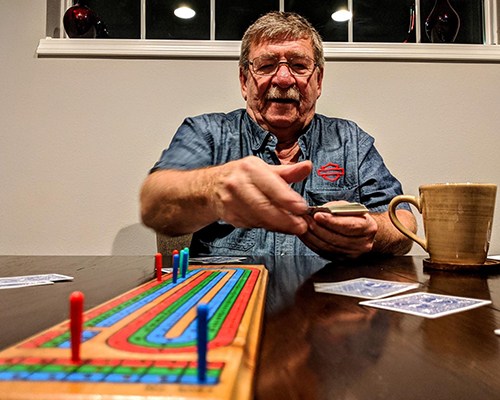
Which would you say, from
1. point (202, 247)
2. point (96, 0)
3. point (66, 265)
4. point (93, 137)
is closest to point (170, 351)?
point (66, 265)

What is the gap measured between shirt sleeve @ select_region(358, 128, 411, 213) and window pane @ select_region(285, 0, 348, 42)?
832 mm

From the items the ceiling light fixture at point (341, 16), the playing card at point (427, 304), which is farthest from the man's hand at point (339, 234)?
the ceiling light fixture at point (341, 16)

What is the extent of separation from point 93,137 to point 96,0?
781 millimetres

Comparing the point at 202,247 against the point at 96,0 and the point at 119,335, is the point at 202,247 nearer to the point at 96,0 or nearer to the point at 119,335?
the point at 119,335

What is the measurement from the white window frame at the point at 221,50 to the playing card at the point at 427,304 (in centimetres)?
169

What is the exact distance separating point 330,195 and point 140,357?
123 centimetres

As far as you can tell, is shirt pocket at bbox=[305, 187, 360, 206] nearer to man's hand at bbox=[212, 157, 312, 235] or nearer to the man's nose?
the man's nose

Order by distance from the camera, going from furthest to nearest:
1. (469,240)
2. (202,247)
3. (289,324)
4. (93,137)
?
(93,137) < (202,247) < (469,240) < (289,324)

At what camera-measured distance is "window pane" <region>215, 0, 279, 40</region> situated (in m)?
2.04

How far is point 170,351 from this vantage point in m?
0.24

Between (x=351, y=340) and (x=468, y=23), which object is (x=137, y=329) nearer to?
(x=351, y=340)

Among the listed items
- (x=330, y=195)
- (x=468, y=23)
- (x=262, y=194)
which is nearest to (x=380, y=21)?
(x=468, y=23)

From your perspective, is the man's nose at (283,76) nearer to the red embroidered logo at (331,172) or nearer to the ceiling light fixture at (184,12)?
the red embroidered logo at (331,172)

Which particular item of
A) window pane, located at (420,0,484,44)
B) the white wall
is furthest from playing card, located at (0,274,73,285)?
window pane, located at (420,0,484,44)
